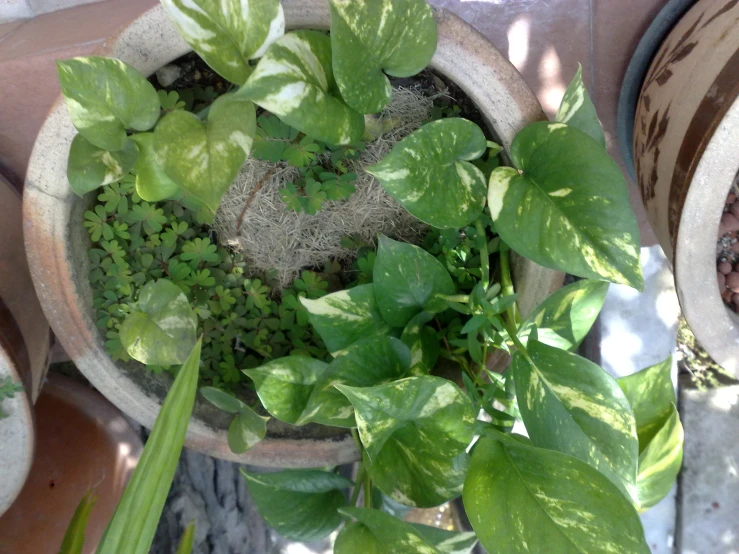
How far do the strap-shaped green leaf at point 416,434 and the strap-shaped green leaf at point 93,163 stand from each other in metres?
0.38

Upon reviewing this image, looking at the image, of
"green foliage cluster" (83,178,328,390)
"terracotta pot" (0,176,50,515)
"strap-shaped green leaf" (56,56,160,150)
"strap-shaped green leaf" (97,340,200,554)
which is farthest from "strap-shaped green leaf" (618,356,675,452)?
"terracotta pot" (0,176,50,515)

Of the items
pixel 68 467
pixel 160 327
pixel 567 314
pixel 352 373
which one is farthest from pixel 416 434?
pixel 68 467

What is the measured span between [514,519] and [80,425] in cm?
85

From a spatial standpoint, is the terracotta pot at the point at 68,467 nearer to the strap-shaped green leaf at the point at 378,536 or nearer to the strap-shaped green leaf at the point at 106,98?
the strap-shaped green leaf at the point at 378,536

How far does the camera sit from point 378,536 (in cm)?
72

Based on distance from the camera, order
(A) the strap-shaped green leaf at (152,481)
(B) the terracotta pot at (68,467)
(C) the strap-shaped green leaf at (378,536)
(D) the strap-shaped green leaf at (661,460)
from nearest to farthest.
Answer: (A) the strap-shaped green leaf at (152,481)
(C) the strap-shaped green leaf at (378,536)
(D) the strap-shaped green leaf at (661,460)
(B) the terracotta pot at (68,467)

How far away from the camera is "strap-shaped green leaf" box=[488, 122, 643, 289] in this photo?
63 cm

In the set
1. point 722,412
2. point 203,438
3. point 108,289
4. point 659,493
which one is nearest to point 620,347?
point 722,412

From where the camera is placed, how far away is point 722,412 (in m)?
1.38

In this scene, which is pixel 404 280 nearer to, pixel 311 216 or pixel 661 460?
pixel 311 216

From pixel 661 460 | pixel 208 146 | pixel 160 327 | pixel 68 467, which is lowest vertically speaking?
pixel 68 467

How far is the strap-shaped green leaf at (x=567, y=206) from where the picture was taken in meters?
0.63

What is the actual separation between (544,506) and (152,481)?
409mm

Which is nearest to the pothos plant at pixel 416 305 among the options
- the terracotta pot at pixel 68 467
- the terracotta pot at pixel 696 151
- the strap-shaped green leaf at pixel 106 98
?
the strap-shaped green leaf at pixel 106 98
